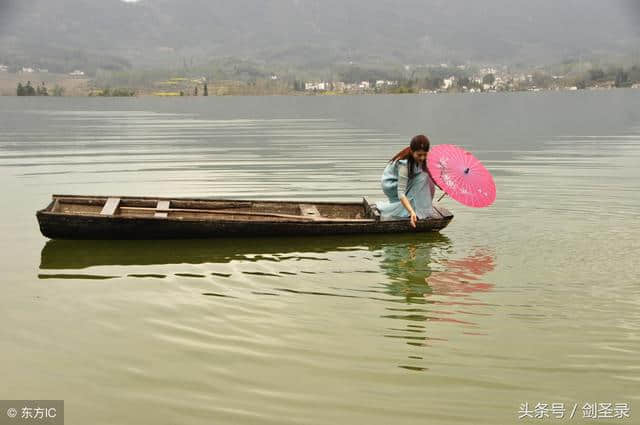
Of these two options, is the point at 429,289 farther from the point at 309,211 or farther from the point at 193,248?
the point at 193,248

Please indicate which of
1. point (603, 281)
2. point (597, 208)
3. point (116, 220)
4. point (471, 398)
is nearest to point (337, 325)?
point (471, 398)

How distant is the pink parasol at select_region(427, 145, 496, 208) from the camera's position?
12898mm

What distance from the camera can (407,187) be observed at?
46.6ft

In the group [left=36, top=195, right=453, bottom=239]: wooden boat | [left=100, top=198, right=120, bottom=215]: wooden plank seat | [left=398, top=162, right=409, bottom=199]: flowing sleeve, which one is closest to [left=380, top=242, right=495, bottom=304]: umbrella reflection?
[left=36, top=195, right=453, bottom=239]: wooden boat

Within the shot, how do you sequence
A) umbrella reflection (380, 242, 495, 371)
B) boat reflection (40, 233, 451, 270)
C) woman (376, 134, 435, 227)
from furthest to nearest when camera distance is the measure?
woman (376, 134, 435, 227) → boat reflection (40, 233, 451, 270) → umbrella reflection (380, 242, 495, 371)

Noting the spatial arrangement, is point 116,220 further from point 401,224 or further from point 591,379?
point 591,379

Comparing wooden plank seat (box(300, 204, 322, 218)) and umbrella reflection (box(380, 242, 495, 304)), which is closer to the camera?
umbrella reflection (box(380, 242, 495, 304))

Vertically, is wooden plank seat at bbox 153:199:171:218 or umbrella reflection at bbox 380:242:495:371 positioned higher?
wooden plank seat at bbox 153:199:171:218

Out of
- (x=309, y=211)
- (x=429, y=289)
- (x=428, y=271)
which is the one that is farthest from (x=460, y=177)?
(x=309, y=211)

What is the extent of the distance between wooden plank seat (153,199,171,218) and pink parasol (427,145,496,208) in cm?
536

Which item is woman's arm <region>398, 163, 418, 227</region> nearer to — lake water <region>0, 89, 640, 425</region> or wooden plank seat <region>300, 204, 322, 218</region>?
lake water <region>0, 89, 640, 425</region>

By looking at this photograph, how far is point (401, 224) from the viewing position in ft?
46.2

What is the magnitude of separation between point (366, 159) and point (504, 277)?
18923 millimetres

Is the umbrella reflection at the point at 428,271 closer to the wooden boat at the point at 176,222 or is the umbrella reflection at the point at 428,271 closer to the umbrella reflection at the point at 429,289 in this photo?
the umbrella reflection at the point at 429,289
